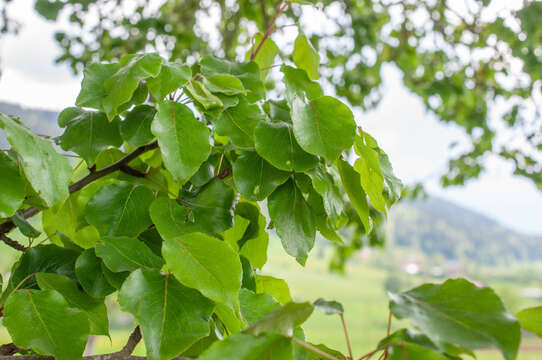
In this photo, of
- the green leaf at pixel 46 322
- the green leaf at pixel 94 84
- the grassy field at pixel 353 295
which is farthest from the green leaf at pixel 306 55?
the grassy field at pixel 353 295

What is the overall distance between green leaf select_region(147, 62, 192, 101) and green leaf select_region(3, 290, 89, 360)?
0.13 meters

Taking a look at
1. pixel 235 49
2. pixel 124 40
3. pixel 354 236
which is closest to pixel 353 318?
pixel 354 236

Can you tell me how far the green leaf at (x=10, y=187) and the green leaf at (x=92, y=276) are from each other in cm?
5

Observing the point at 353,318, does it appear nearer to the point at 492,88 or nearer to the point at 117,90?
the point at 492,88

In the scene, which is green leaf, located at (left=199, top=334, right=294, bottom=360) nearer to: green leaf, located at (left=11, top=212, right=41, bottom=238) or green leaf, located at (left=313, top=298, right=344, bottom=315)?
green leaf, located at (left=313, top=298, right=344, bottom=315)

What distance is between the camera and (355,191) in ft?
0.97

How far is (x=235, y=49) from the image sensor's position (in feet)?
7.27

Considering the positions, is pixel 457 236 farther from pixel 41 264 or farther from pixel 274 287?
pixel 41 264

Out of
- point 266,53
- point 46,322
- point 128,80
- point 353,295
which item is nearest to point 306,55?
point 266,53

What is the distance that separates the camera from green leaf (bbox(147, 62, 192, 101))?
27cm

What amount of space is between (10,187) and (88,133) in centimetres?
7

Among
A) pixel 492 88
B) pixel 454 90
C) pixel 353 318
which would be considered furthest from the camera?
pixel 353 318

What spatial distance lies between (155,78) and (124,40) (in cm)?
166

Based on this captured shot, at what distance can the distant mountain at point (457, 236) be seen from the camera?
25.5 ft
